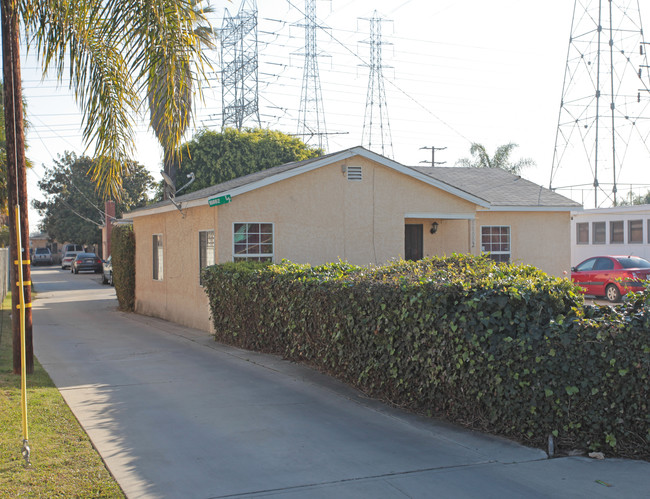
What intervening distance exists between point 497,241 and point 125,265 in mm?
11624

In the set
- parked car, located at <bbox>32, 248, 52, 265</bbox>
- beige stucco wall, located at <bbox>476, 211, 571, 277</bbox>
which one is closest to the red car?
beige stucco wall, located at <bbox>476, 211, 571, 277</bbox>

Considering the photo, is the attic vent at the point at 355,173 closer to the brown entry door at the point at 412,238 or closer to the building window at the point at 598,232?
the brown entry door at the point at 412,238

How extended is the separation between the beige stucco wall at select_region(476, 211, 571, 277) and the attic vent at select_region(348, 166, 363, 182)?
211 inches

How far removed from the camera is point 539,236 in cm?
1911

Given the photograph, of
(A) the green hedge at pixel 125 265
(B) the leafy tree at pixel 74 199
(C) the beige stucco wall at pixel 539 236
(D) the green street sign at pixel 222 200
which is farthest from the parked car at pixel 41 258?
(D) the green street sign at pixel 222 200

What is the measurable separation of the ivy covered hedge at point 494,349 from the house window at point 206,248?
5643 millimetres

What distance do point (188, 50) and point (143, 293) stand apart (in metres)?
13.0

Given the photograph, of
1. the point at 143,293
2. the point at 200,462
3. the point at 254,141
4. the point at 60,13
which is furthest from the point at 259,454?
the point at 254,141

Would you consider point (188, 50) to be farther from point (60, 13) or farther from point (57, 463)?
point (57, 463)

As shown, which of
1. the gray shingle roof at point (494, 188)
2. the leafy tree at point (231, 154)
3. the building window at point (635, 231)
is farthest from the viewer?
the leafy tree at point (231, 154)

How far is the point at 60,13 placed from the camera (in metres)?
Answer: 8.24

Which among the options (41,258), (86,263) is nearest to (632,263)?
(86,263)

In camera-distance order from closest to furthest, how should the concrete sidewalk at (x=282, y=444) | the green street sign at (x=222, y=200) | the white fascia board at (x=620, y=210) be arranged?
the concrete sidewalk at (x=282, y=444) → the green street sign at (x=222, y=200) → the white fascia board at (x=620, y=210)

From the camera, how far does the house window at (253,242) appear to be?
13703mm
